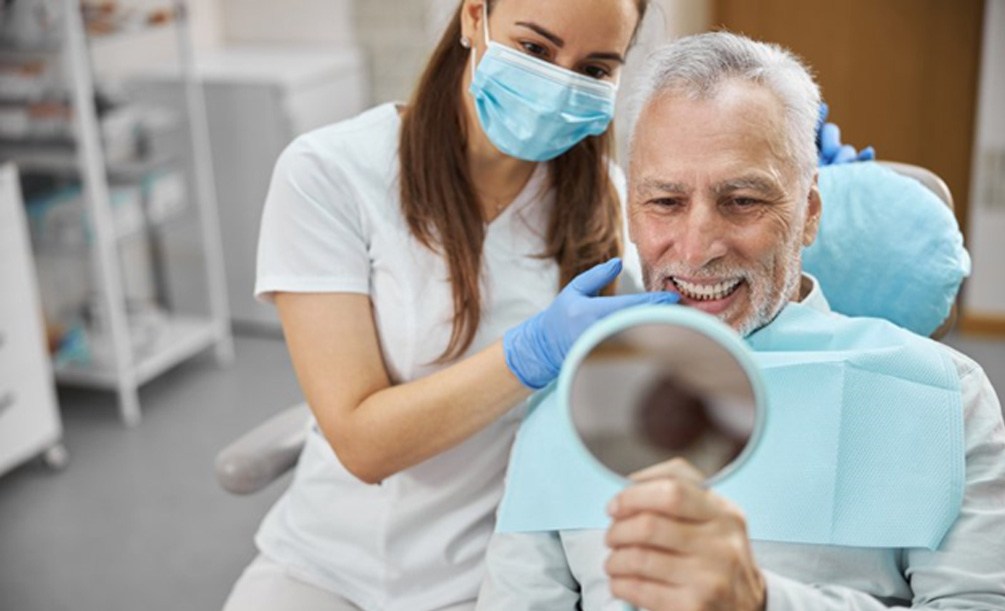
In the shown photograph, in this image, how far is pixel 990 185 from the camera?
3611mm

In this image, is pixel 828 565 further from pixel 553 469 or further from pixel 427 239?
pixel 427 239

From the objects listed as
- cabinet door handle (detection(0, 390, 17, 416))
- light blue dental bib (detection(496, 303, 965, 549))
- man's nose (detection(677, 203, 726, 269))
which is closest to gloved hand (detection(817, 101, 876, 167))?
light blue dental bib (detection(496, 303, 965, 549))

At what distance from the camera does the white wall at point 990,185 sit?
3506mm

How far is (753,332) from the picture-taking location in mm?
1202

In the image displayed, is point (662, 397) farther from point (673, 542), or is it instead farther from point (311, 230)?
point (311, 230)

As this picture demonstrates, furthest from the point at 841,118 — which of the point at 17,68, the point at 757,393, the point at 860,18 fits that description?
the point at 757,393

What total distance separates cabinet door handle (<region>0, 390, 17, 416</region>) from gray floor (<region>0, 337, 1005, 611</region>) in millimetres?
255

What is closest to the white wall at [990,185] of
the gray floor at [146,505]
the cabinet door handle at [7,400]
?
the gray floor at [146,505]

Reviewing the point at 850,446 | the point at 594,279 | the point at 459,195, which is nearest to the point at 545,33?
the point at 459,195

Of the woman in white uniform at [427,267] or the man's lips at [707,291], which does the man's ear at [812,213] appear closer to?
the man's lips at [707,291]

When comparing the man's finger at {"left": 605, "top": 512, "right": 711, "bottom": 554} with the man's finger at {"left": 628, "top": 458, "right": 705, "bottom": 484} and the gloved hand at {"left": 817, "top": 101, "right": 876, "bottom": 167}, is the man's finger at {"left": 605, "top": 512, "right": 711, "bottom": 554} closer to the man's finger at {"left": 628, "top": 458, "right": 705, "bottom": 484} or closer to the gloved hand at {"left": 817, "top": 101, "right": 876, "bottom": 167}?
the man's finger at {"left": 628, "top": 458, "right": 705, "bottom": 484}

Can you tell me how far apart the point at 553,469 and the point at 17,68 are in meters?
2.59

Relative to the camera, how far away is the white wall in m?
3.51

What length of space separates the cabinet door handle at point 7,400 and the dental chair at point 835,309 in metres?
1.51
